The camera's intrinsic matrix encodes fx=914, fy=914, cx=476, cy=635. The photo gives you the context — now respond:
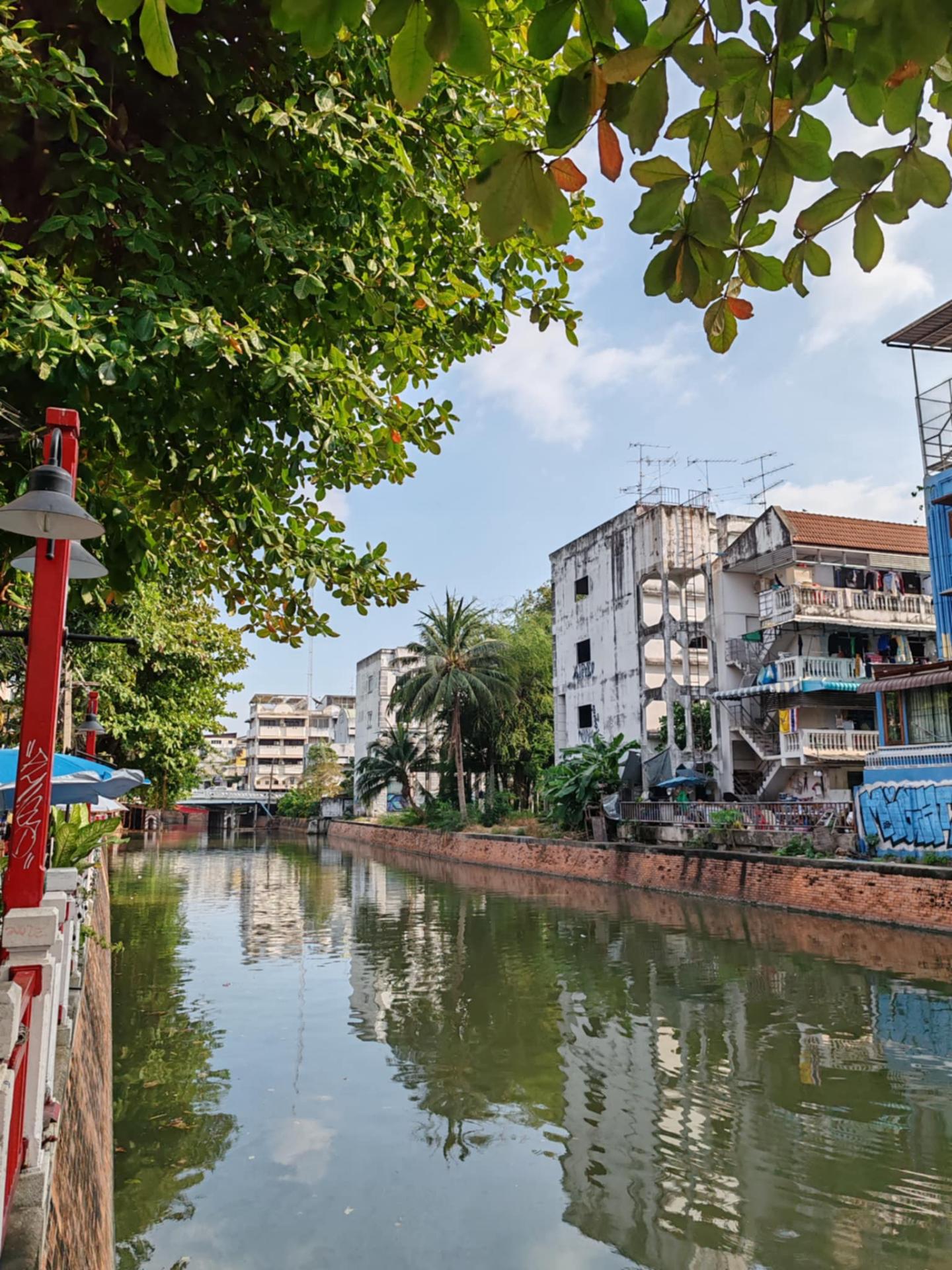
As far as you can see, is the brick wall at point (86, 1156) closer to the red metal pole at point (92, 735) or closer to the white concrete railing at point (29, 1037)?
the white concrete railing at point (29, 1037)

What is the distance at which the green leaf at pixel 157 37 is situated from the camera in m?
1.50

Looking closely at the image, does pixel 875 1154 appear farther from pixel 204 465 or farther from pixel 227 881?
pixel 227 881

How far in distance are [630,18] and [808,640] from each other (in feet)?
85.3

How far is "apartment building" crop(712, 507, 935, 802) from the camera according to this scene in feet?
81.0

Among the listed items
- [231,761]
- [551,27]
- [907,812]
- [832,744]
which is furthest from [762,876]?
[231,761]

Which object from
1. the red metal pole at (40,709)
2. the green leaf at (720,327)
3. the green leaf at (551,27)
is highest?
the green leaf at (551,27)

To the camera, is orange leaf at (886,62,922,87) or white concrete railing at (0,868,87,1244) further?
white concrete railing at (0,868,87,1244)

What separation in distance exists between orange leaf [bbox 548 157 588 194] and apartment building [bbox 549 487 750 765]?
26.6 meters

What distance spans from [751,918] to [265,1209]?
13656 millimetres

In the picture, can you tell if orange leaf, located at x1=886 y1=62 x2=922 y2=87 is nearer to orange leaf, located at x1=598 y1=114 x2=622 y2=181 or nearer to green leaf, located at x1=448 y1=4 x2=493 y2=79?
orange leaf, located at x1=598 y1=114 x2=622 y2=181

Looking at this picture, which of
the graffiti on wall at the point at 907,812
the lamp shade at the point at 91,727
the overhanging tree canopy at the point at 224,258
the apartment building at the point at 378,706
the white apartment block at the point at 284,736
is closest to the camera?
the overhanging tree canopy at the point at 224,258

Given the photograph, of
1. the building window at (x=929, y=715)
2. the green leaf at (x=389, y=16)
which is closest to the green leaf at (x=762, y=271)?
the green leaf at (x=389, y=16)

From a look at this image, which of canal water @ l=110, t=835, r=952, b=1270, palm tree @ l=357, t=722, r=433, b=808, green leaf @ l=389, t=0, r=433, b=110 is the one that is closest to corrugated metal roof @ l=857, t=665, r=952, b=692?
canal water @ l=110, t=835, r=952, b=1270

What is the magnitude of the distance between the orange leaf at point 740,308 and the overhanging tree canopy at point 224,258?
9.47 feet
